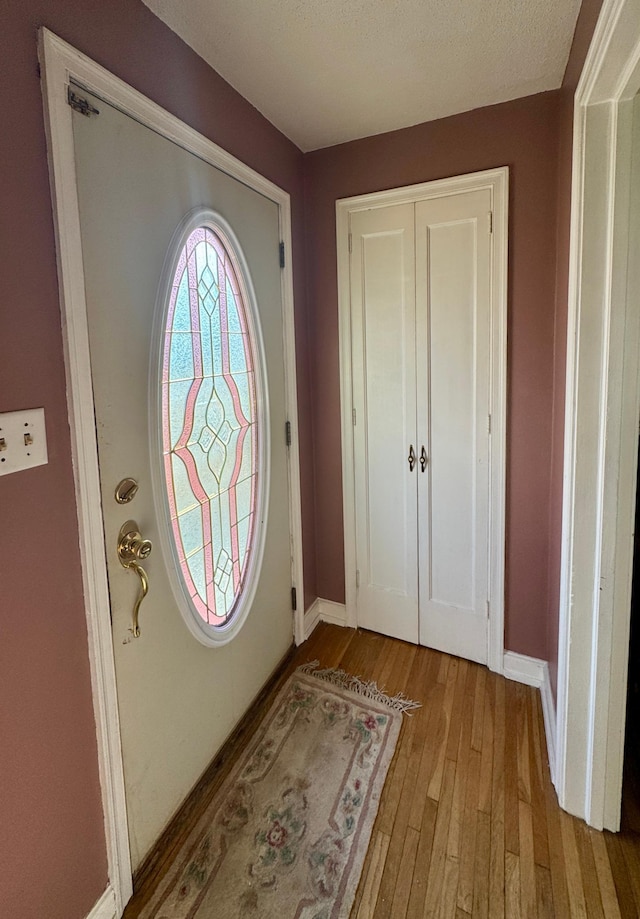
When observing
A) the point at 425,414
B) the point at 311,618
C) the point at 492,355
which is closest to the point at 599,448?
the point at 492,355

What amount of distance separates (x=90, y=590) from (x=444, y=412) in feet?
5.08

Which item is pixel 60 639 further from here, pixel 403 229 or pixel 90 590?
pixel 403 229

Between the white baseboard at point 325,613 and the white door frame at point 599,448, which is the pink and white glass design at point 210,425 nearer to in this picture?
the white baseboard at point 325,613

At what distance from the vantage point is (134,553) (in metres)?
1.25

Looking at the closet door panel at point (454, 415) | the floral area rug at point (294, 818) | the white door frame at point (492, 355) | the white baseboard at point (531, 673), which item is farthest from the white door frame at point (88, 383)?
the white baseboard at point (531, 673)

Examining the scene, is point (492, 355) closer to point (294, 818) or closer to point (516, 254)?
point (516, 254)

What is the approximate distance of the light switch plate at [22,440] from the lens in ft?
3.03

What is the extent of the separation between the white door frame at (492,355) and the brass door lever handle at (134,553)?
1.26 meters

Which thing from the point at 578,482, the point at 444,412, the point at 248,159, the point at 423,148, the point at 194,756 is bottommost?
the point at 194,756

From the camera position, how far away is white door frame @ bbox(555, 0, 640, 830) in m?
1.23

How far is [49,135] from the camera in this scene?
99 cm

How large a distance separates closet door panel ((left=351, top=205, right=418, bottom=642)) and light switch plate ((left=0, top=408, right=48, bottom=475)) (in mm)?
Result: 1512

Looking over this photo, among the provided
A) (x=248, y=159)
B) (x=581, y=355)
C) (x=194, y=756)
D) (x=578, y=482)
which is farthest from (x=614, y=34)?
(x=194, y=756)

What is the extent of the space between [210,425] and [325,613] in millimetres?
1413
